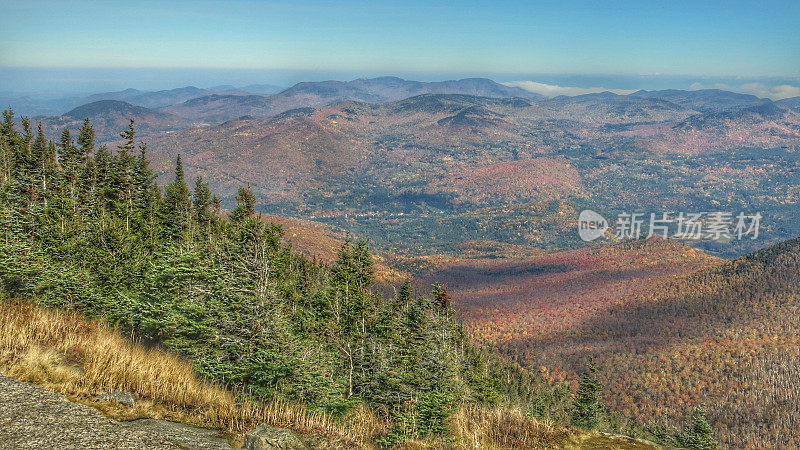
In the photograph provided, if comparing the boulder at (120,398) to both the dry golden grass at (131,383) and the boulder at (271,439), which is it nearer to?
the dry golden grass at (131,383)

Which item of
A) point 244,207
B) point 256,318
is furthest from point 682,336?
point 256,318

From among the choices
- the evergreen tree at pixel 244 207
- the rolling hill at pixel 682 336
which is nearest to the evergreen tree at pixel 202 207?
the evergreen tree at pixel 244 207

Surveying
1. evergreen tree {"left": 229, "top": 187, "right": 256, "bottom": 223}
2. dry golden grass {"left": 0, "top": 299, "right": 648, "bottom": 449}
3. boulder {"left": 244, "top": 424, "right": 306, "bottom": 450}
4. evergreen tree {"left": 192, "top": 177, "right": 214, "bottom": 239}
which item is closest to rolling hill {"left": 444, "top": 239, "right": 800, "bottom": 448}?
evergreen tree {"left": 229, "top": 187, "right": 256, "bottom": 223}

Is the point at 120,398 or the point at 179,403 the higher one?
the point at 120,398

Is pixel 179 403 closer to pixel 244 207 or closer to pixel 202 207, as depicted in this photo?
pixel 244 207

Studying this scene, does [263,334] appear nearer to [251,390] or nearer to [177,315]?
[251,390]
